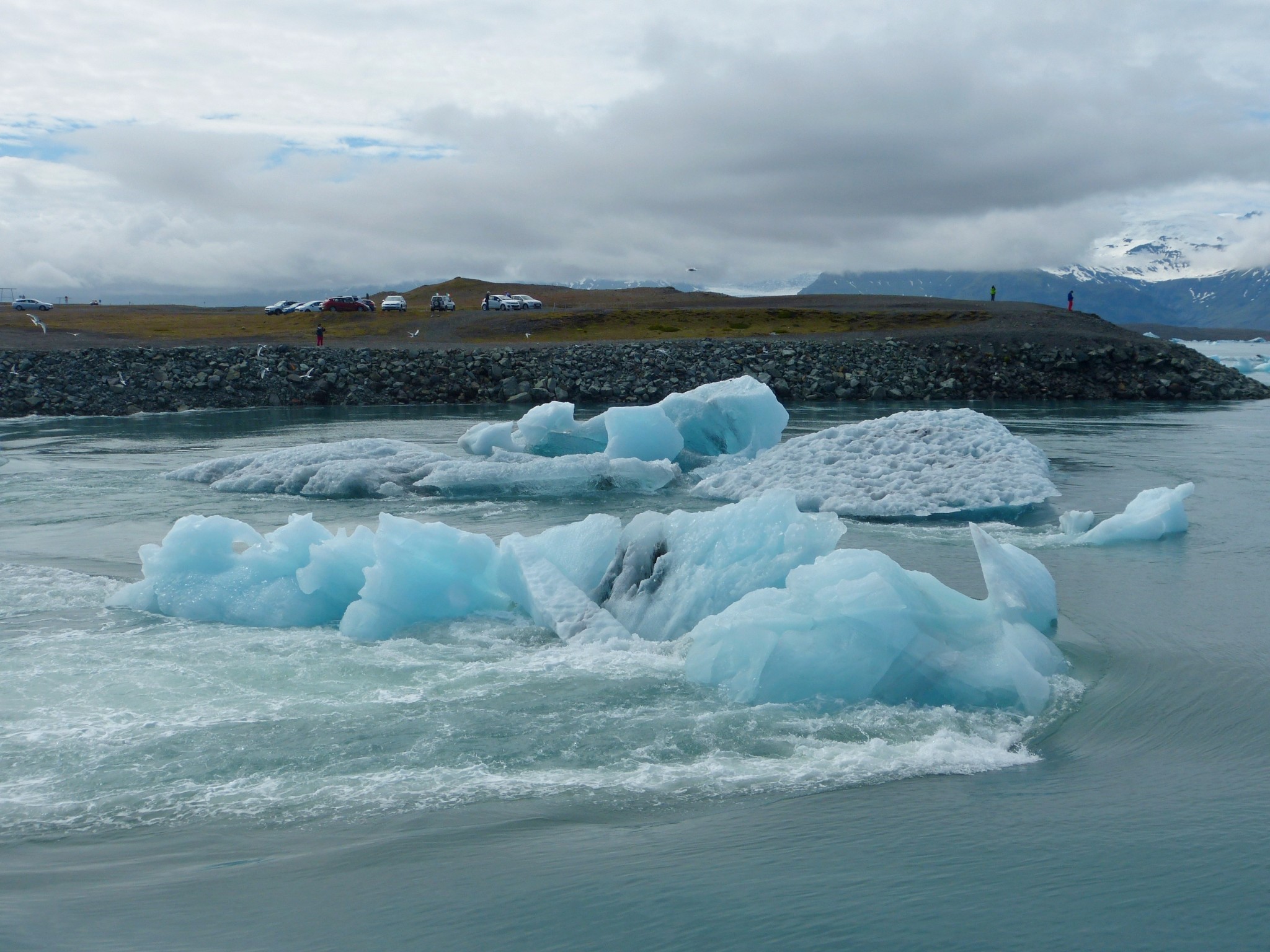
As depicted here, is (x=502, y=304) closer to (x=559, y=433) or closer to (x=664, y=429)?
(x=559, y=433)

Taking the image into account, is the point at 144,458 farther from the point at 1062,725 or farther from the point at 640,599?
the point at 1062,725

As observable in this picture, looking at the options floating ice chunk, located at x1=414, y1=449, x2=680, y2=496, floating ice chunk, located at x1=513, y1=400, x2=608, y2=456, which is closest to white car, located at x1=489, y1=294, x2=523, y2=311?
floating ice chunk, located at x1=513, y1=400, x2=608, y2=456

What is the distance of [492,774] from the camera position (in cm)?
634

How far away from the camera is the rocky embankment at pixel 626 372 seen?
36.7 m

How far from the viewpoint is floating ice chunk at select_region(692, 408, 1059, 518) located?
15062 millimetres

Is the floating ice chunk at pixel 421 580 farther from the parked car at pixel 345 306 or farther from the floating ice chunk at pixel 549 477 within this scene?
the parked car at pixel 345 306

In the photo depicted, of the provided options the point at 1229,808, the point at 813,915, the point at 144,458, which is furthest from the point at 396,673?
the point at 144,458

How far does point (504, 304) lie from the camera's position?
63.4 metres

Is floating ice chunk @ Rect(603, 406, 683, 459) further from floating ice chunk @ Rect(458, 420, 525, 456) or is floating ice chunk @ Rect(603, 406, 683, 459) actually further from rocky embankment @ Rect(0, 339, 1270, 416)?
rocky embankment @ Rect(0, 339, 1270, 416)

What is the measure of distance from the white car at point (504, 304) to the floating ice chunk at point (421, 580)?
53.4 metres

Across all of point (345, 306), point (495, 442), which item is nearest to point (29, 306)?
point (345, 306)

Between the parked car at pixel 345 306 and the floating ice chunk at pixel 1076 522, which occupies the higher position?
the parked car at pixel 345 306

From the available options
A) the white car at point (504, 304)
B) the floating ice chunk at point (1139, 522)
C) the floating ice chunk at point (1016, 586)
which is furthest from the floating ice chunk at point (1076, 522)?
the white car at point (504, 304)

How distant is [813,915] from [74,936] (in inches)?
130
